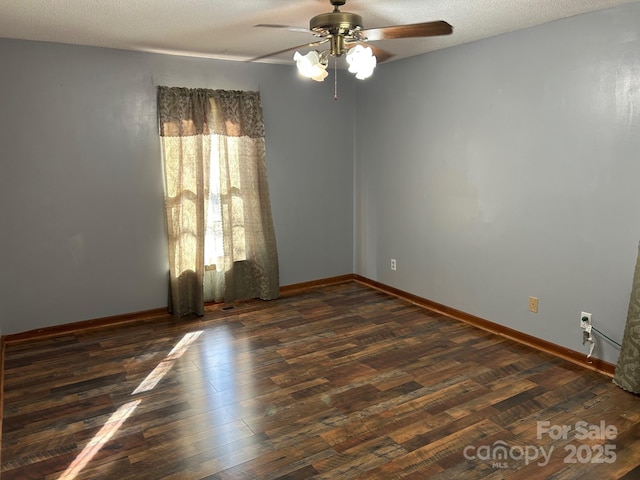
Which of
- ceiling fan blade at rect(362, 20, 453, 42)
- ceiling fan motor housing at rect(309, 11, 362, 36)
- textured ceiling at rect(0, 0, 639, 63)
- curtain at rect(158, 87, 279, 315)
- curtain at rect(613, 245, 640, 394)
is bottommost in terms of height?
curtain at rect(613, 245, 640, 394)

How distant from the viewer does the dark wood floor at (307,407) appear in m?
2.38

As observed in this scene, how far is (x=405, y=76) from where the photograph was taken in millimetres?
4645

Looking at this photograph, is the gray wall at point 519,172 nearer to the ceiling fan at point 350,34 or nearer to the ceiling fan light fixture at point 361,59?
the ceiling fan at point 350,34

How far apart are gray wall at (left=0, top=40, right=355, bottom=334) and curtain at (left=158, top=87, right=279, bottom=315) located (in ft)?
0.45


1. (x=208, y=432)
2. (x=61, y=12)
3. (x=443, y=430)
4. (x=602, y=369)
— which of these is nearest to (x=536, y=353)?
(x=602, y=369)

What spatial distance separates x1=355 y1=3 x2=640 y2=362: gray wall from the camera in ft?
10.3

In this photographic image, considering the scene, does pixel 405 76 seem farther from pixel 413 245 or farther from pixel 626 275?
pixel 626 275

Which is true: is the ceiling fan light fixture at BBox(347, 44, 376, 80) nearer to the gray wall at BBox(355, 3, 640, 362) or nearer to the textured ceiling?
the textured ceiling

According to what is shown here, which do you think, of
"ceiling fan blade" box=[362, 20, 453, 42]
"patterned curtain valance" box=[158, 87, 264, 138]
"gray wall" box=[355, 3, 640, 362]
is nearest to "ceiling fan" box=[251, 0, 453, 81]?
"ceiling fan blade" box=[362, 20, 453, 42]

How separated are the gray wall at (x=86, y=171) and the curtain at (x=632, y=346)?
3.27 metres

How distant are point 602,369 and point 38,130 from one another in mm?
4489

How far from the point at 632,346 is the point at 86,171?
13.7 feet

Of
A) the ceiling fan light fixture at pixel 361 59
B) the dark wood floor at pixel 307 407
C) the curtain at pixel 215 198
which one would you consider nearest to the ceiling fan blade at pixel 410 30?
the ceiling fan light fixture at pixel 361 59

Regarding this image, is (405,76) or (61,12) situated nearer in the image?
(61,12)
